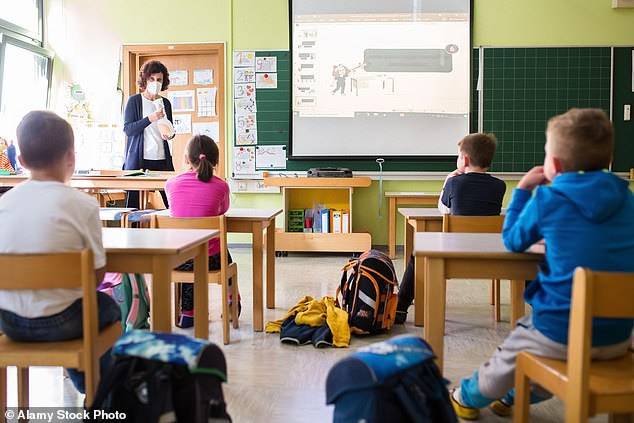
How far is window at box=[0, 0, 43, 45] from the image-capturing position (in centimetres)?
552

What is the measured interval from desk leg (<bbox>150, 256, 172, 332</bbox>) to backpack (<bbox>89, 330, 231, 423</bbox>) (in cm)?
40

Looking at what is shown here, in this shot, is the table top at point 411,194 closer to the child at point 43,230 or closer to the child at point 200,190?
the child at point 200,190

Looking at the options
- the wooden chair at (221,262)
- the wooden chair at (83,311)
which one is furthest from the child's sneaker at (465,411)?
the wooden chair at (221,262)

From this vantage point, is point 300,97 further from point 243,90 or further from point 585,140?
point 585,140

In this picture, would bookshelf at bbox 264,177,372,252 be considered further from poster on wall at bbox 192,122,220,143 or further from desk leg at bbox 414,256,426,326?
desk leg at bbox 414,256,426,326

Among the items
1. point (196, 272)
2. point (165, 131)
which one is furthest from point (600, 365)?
point (165, 131)

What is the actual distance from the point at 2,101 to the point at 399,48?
3.76 metres

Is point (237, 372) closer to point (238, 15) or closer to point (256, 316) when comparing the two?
point (256, 316)

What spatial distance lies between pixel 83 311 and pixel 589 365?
4.07 ft

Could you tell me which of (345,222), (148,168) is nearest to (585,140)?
(148,168)

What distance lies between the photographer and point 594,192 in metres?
1.45

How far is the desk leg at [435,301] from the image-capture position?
1752 millimetres

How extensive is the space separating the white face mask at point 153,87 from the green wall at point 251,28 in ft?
4.64

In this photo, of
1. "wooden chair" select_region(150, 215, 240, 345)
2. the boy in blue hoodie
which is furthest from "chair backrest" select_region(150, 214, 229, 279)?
the boy in blue hoodie
